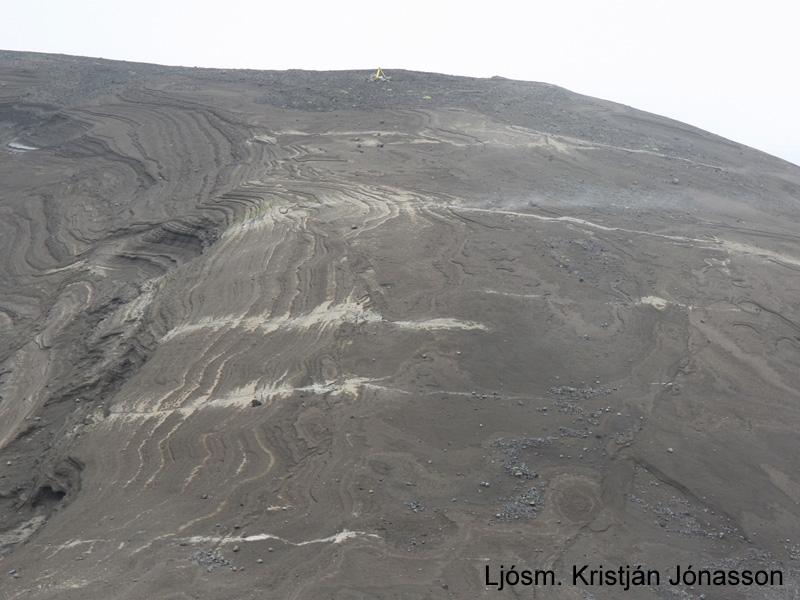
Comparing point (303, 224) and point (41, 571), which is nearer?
point (41, 571)

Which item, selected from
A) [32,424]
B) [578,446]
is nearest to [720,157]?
[578,446]

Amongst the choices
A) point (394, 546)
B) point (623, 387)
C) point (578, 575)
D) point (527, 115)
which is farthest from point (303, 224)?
point (527, 115)

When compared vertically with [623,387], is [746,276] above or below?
above

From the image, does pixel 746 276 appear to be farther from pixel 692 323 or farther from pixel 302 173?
pixel 302 173

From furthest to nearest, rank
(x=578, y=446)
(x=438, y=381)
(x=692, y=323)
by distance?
(x=692, y=323) → (x=438, y=381) → (x=578, y=446)

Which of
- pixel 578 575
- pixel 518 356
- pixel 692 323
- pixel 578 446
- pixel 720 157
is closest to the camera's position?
pixel 578 575

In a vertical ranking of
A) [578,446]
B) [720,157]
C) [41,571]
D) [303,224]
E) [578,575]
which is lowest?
[41,571]
